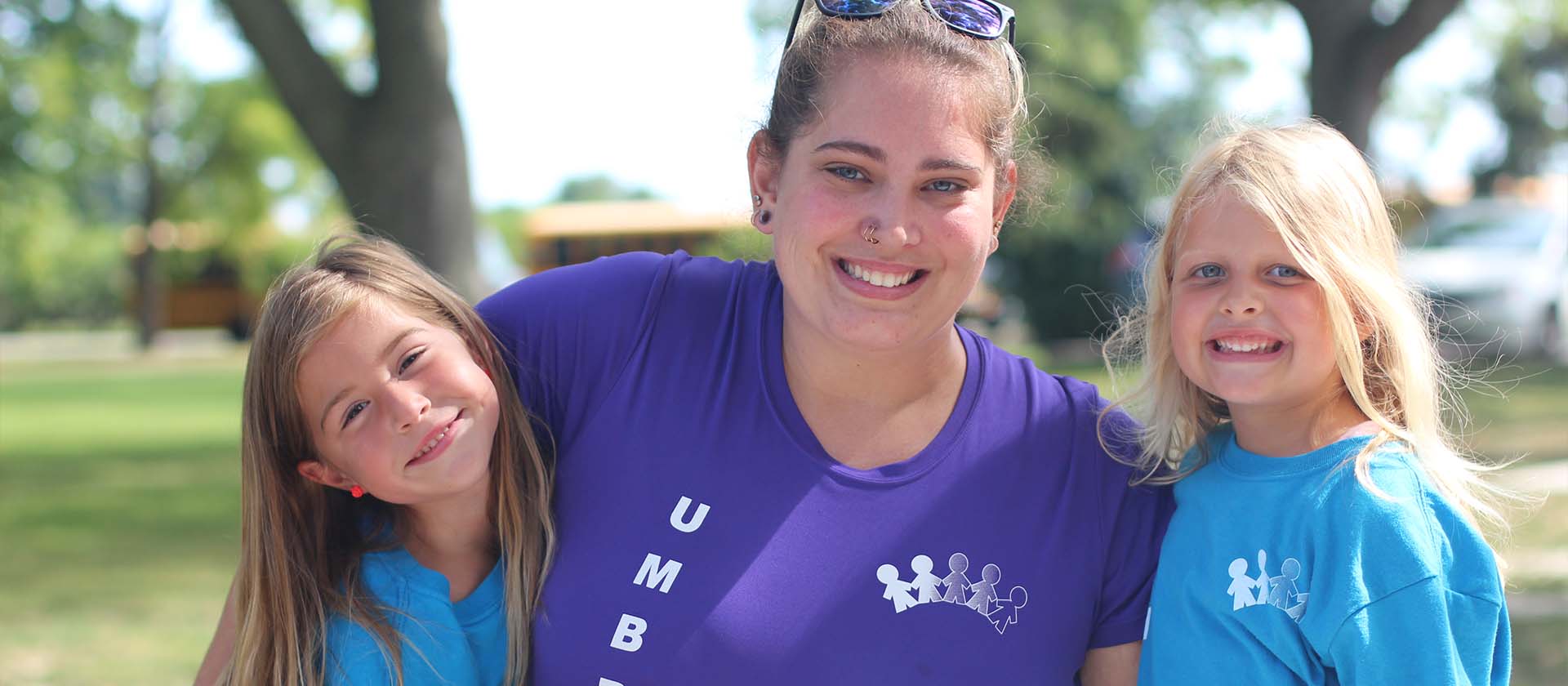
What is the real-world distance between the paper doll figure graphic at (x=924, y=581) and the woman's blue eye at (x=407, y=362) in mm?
918

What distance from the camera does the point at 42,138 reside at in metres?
24.9

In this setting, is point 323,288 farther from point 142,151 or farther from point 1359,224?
point 142,151

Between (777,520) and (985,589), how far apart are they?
14.1 inches

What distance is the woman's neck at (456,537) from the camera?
2.41m

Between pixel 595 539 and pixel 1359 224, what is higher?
pixel 1359 224

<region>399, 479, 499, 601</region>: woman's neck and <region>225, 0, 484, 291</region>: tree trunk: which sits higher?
<region>225, 0, 484, 291</region>: tree trunk

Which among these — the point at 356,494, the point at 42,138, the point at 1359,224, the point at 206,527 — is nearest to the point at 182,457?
the point at 206,527

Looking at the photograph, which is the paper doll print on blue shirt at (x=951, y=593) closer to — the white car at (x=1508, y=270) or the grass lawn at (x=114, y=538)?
the grass lawn at (x=114, y=538)

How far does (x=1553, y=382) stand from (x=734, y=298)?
13.3m

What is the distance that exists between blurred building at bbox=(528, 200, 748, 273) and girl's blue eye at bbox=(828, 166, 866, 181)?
2768 centimetres

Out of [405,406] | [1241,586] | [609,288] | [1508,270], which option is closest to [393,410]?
[405,406]

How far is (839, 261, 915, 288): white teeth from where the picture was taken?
226 cm

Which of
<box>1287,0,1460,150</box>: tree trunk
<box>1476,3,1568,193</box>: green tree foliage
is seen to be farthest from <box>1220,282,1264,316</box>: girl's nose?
<box>1476,3,1568,193</box>: green tree foliage

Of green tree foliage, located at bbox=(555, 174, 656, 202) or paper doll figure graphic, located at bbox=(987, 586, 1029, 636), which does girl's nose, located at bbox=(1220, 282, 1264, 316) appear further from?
green tree foliage, located at bbox=(555, 174, 656, 202)
